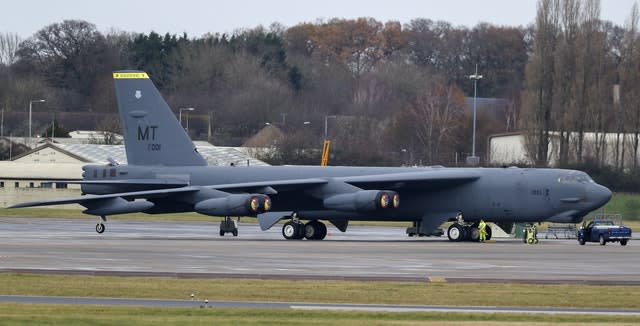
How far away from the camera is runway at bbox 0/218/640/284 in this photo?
2917cm

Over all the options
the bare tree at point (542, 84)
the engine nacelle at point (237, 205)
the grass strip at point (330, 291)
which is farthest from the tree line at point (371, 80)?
the grass strip at point (330, 291)

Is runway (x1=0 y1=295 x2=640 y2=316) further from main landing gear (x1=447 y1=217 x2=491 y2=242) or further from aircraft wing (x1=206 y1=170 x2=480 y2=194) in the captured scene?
main landing gear (x1=447 y1=217 x2=491 y2=242)

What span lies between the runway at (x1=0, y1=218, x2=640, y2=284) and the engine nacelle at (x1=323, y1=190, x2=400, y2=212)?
1240mm

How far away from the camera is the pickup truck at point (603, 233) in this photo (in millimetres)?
46584

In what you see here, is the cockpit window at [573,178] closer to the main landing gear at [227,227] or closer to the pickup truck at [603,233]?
the pickup truck at [603,233]

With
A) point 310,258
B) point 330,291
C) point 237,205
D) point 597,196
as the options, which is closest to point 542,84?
point 597,196

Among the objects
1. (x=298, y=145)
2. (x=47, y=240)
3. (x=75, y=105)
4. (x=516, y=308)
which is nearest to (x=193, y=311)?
(x=516, y=308)

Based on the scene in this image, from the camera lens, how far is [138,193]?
47.5 metres

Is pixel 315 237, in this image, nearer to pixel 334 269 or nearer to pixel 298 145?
pixel 334 269

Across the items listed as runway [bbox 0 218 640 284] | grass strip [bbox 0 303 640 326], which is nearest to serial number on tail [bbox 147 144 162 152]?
runway [bbox 0 218 640 284]

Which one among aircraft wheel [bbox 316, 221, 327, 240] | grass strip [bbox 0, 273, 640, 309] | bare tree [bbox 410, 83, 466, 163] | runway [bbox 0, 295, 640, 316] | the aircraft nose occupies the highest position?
bare tree [bbox 410, 83, 466, 163]

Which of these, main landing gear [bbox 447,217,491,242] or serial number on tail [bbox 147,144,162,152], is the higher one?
serial number on tail [bbox 147,144,162,152]

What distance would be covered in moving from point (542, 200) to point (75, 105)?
85.3 meters

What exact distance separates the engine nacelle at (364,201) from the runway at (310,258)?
48.8 inches
